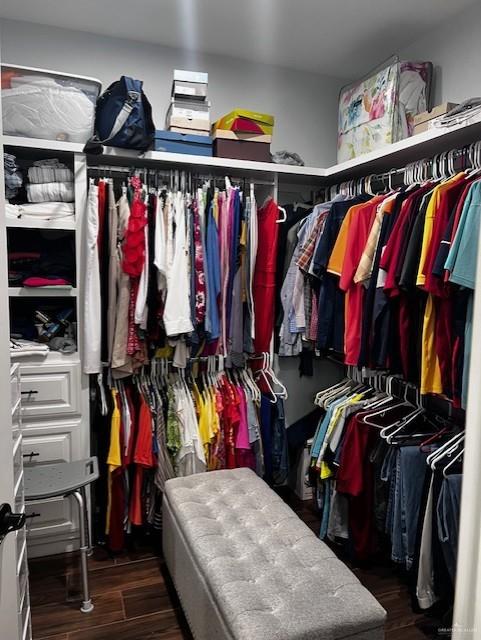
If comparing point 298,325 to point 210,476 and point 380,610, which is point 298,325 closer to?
point 210,476

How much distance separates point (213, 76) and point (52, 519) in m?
2.61

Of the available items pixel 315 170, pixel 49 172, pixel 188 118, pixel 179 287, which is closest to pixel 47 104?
pixel 49 172

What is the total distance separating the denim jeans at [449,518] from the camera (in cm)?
181

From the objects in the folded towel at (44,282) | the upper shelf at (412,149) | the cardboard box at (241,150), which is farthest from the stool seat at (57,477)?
the upper shelf at (412,149)

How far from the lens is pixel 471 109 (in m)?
1.80

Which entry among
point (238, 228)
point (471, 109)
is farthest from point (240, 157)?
point (471, 109)

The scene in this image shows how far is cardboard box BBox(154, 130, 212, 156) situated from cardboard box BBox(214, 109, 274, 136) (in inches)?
6.0

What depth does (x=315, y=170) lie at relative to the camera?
9.12 feet

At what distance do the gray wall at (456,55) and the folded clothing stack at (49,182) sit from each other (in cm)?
194

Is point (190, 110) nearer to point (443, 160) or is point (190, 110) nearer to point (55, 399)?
point (443, 160)

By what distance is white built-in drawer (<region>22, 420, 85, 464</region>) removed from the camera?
2291 millimetres

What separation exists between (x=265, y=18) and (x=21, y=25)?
1261 mm

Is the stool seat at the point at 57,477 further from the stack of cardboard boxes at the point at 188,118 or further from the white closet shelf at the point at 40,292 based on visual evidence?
the stack of cardboard boxes at the point at 188,118

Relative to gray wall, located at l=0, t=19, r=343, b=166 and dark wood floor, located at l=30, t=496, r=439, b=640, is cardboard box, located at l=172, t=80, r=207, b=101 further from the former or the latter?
dark wood floor, located at l=30, t=496, r=439, b=640
